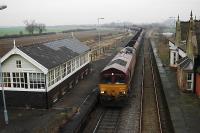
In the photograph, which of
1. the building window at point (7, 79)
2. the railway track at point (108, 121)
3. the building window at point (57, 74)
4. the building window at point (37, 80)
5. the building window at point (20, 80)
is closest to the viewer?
the railway track at point (108, 121)

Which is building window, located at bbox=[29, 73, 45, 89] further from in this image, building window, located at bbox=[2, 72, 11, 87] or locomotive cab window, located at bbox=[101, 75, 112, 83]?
locomotive cab window, located at bbox=[101, 75, 112, 83]

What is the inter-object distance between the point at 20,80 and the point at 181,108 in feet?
42.0

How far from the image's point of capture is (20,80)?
2411 centimetres

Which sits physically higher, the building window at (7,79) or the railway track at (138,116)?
the building window at (7,79)

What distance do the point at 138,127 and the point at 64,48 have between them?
527 inches

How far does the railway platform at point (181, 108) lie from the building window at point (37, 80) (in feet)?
32.8

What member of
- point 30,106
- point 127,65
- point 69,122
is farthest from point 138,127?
point 30,106

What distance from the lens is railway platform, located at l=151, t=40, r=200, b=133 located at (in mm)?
19125

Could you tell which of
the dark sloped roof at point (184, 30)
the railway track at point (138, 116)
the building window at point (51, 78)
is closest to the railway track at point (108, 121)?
the railway track at point (138, 116)

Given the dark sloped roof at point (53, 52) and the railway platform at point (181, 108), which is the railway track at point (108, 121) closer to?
the railway platform at point (181, 108)

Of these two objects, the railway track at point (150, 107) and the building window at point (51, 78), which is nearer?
the railway track at point (150, 107)

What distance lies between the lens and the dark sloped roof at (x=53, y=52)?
2391 cm

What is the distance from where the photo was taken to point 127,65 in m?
26.4

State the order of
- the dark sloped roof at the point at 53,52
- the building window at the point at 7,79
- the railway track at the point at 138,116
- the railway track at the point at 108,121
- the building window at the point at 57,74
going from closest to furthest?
Result: 1. the railway track at the point at 108,121
2. the railway track at the point at 138,116
3. the dark sloped roof at the point at 53,52
4. the building window at the point at 7,79
5. the building window at the point at 57,74
